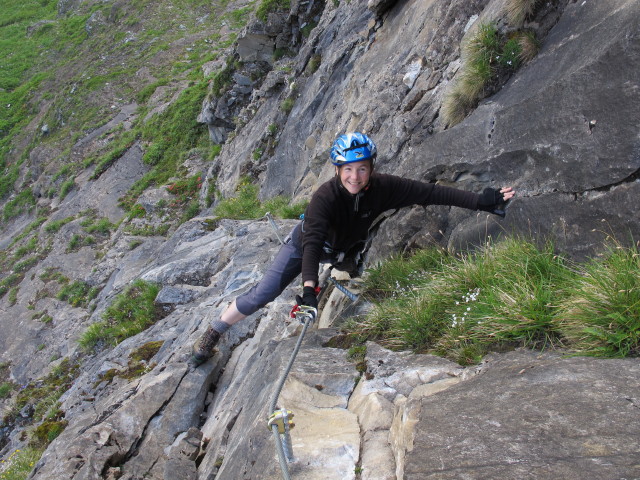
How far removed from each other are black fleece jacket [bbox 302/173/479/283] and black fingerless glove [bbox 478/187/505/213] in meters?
0.06

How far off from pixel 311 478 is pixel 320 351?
185cm

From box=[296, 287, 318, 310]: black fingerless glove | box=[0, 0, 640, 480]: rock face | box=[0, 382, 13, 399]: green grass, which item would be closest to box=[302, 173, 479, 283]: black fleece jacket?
box=[296, 287, 318, 310]: black fingerless glove

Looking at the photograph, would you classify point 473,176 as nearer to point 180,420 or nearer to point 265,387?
point 265,387

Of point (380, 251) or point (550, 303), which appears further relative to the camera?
point (380, 251)

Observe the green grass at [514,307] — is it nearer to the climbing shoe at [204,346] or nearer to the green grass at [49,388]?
the climbing shoe at [204,346]

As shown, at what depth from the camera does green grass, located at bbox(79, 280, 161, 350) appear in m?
11.1

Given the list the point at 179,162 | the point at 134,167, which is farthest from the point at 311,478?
the point at 134,167

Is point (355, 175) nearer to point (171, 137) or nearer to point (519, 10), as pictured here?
point (519, 10)

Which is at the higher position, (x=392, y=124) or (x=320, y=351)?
(x=392, y=124)

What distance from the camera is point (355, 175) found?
5.32m

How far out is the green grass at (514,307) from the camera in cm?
350

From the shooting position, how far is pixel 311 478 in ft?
11.0

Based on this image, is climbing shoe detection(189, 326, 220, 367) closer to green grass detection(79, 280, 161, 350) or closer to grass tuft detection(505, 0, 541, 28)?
green grass detection(79, 280, 161, 350)

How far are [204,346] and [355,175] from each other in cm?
339
